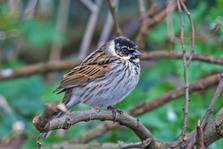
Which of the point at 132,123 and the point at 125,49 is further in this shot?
the point at 125,49

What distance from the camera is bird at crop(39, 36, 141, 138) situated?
3.88 meters

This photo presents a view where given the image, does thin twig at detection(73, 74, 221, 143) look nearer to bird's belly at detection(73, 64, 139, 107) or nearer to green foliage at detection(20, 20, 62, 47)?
bird's belly at detection(73, 64, 139, 107)

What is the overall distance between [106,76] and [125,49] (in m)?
0.19

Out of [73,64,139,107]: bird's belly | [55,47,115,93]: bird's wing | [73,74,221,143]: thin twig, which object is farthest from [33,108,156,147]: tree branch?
[73,74,221,143]: thin twig

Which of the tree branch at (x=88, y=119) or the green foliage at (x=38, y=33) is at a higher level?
the green foliage at (x=38, y=33)

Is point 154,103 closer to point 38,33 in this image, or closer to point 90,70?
point 90,70

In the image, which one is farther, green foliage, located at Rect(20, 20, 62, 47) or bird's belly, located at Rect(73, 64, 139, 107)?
green foliage, located at Rect(20, 20, 62, 47)

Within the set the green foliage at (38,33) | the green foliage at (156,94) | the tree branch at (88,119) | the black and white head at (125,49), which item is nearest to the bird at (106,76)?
the black and white head at (125,49)

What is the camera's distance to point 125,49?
13.2 ft

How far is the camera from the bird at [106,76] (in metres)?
3.88

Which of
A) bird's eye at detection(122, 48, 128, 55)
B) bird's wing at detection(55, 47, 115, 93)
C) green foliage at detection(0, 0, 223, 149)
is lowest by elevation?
green foliage at detection(0, 0, 223, 149)

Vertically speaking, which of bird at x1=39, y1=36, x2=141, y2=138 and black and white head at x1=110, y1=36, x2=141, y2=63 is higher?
black and white head at x1=110, y1=36, x2=141, y2=63

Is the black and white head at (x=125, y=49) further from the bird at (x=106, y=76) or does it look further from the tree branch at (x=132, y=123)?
the tree branch at (x=132, y=123)

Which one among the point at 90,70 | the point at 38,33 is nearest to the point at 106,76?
the point at 90,70
